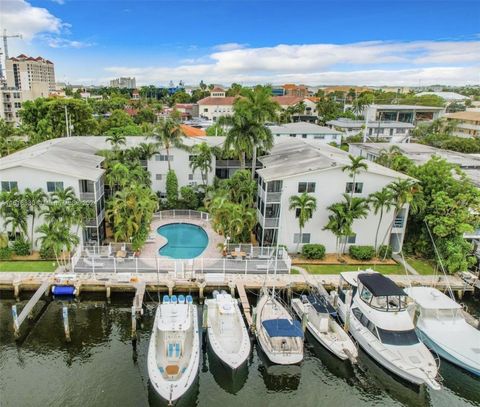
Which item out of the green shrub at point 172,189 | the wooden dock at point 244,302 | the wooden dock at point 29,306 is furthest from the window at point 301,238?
the wooden dock at point 29,306

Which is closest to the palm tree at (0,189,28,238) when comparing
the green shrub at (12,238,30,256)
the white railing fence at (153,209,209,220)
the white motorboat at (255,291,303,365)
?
the green shrub at (12,238,30,256)

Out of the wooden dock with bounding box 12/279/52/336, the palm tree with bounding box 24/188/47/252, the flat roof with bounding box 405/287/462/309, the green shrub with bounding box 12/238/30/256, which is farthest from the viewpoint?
the green shrub with bounding box 12/238/30/256

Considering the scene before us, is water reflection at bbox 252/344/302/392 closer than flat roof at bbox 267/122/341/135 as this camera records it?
Yes

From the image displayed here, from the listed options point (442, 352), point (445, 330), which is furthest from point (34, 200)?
point (445, 330)

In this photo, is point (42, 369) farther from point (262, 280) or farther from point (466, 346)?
point (466, 346)

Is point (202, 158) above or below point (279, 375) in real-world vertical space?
above

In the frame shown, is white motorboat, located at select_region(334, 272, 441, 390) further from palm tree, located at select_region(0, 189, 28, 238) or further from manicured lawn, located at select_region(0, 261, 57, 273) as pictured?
palm tree, located at select_region(0, 189, 28, 238)

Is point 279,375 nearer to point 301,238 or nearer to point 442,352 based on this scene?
point 442,352
